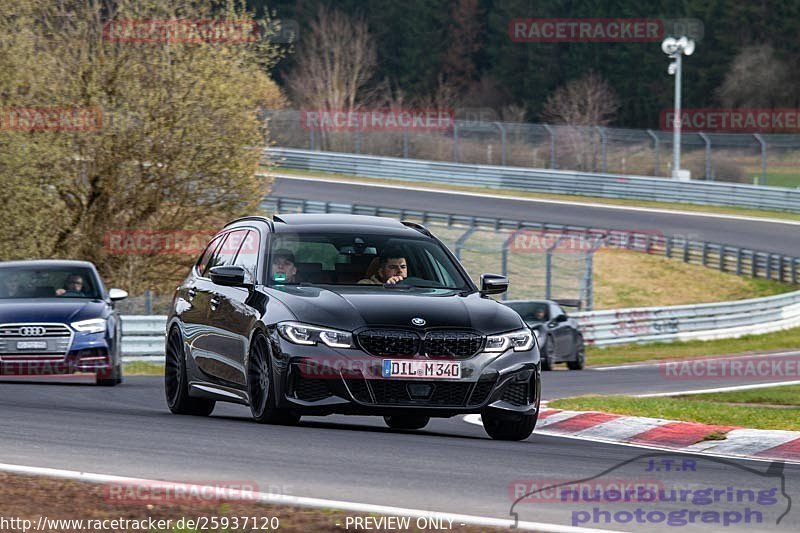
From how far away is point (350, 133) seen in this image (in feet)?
236

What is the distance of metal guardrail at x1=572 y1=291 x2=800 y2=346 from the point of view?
33969 millimetres

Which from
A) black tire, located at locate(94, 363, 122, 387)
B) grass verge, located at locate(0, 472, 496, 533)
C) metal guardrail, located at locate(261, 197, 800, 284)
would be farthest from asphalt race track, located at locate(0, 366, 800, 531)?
metal guardrail, located at locate(261, 197, 800, 284)

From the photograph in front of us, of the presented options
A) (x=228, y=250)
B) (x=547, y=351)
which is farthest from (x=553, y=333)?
(x=228, y=250)

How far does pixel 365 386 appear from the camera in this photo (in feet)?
34.3

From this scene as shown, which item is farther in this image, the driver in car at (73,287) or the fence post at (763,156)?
the fence post at (763,156)

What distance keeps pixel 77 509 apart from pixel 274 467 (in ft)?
5.97

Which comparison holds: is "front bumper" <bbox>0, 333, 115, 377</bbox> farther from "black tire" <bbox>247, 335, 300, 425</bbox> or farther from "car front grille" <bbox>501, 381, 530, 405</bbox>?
"car front grille" <bbox>501, 381, 530, 405</bbox>

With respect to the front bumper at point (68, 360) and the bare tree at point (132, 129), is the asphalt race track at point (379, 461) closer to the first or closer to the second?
the front bumper at point (68, 360)

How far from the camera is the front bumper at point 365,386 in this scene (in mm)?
10445

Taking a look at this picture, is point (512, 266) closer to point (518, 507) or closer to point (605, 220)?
point (605, 220)

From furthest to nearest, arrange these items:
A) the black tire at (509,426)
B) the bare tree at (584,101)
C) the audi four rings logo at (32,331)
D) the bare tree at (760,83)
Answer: the bare tree at (584,101), the bare tree at (760,83), the audi four rings logo at (32,331), the black tire at (509,426)

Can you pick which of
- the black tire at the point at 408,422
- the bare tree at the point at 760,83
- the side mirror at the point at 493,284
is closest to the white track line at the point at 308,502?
the side mirror at the point at 493,284

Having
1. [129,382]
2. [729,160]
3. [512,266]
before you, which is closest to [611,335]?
[512,266]

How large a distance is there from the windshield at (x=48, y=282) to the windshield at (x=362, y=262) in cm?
717
